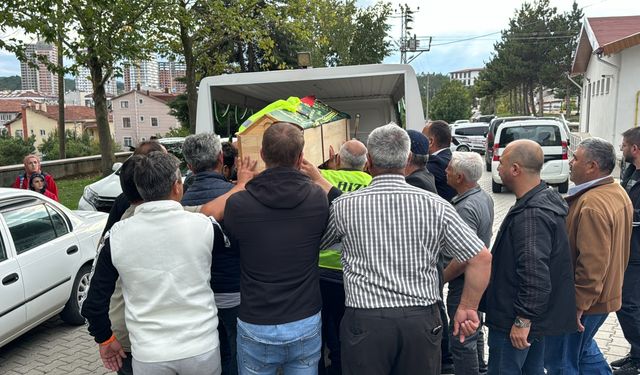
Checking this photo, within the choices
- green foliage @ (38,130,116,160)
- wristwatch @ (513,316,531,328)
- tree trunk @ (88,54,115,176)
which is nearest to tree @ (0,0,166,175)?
tree trunk @ (88,54,115,176)

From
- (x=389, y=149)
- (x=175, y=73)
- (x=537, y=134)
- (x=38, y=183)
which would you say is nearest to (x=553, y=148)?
(x=537, y=134)

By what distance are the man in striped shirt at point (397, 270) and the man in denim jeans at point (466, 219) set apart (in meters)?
0.83

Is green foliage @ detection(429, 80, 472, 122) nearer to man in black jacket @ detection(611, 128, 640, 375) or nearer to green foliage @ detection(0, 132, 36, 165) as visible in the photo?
green foliage @ detection(0, 132, 36, 165)

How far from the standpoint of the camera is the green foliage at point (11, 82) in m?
149

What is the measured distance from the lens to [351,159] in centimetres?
350

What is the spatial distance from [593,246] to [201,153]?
92.6 inches

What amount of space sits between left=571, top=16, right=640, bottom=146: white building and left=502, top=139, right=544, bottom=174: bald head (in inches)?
676

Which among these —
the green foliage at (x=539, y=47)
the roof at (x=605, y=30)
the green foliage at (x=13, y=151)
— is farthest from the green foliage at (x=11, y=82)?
the roof at (x=605, y=30)

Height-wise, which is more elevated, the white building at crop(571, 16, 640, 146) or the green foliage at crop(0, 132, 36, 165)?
the white building at crop(571, 16, 640, 146)

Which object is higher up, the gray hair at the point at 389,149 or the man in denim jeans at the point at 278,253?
the gray hair at the point at 389,149

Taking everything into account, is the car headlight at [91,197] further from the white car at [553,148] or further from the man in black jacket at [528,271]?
the white car at [553,148]

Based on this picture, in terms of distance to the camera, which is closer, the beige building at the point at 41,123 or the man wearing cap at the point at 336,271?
the man wearing cap at the point at 336,271

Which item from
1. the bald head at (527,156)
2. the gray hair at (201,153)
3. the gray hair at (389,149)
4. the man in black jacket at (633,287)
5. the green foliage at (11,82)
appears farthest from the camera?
the green foliage at (11,82)

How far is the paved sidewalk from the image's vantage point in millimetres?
4441
